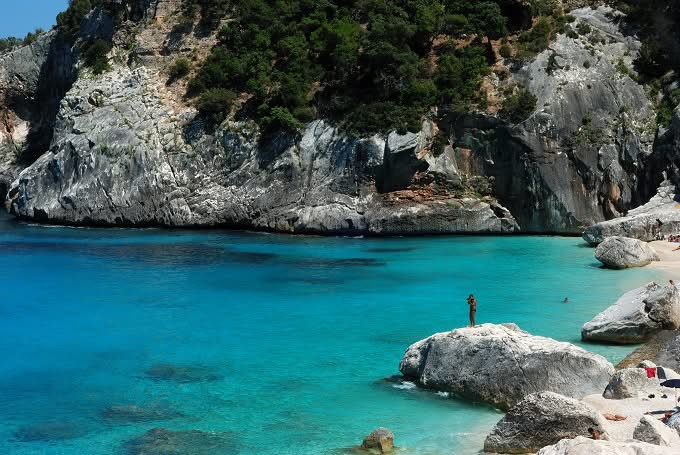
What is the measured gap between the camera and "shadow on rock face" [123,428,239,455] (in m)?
13.1

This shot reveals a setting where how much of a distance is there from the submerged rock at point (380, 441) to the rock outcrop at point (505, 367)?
2908 mm

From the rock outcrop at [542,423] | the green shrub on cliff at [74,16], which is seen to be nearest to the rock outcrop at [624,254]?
the rock outcrop at [542,423]

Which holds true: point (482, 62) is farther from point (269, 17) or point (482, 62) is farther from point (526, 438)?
point (526, 438)

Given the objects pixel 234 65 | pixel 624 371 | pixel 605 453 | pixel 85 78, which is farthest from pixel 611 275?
pixel 85 78

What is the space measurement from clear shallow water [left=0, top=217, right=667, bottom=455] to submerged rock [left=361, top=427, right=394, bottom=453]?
529 mm

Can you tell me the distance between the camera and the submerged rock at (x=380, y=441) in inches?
506

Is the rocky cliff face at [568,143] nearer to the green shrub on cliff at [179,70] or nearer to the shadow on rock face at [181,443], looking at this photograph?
the green shrub on cliff at [179,70]

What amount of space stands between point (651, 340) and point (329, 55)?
36167mm

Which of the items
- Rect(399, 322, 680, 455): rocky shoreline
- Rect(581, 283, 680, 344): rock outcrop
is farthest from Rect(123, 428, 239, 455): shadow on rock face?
Rect(581, 283, 680, 344): rock outcrop

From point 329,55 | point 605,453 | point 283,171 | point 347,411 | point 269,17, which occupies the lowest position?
point 347,411

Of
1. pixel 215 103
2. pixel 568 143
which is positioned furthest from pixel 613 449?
pixel 215 103

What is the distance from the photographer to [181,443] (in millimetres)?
13461

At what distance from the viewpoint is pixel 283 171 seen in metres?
46.8

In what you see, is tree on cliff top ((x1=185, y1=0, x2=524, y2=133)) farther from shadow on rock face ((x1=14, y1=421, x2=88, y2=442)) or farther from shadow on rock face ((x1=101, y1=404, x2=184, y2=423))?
shadow on rock face ((x1=14, y1=421, x2=88, y2=442))
